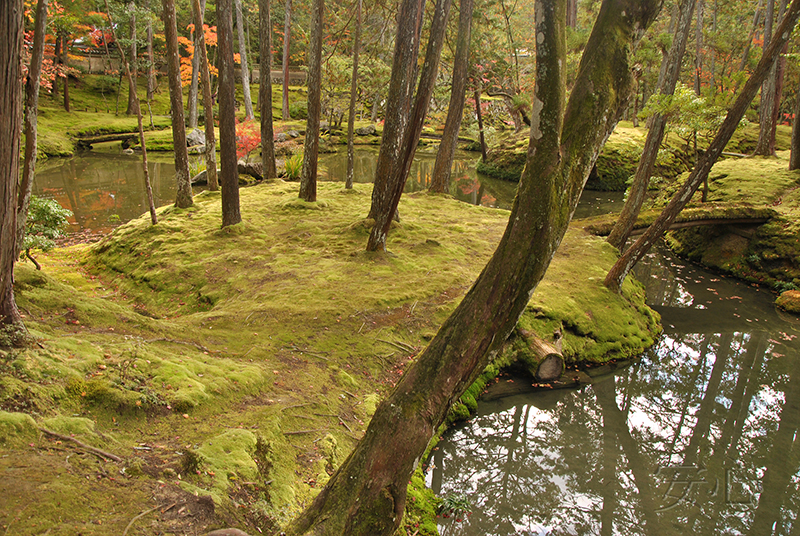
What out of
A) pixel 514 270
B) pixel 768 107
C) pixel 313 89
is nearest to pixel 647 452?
pixel 514 270

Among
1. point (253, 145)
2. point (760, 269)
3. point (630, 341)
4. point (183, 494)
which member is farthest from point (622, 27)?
point (253, 145)

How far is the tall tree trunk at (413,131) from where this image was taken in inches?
278

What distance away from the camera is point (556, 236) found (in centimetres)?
274

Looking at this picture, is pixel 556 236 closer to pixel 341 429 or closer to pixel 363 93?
pixel 341 429

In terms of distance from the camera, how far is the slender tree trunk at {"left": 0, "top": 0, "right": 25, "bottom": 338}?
9.27 ft

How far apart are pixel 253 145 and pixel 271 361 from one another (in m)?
17.1

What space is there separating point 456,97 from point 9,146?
38.1 ft

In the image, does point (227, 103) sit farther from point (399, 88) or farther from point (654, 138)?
point (654, 138)

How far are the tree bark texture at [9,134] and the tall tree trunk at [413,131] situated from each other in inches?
195

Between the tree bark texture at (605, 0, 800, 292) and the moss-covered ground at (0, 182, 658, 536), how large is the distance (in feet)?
2.09

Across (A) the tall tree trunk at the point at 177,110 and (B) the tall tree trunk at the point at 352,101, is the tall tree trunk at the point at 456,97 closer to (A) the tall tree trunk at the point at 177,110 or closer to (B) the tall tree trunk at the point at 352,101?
(B) the tall tree trunk at the point at 352,101

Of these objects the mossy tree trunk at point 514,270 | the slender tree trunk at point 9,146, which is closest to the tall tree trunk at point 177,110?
the slender tree trunk at point 9,146

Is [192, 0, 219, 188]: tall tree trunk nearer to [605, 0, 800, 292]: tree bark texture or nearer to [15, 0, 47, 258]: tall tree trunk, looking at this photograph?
[15, 0, 47, 258]: tall tree trunk

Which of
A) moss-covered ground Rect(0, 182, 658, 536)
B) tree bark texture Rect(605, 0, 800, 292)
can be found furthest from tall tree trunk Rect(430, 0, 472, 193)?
tree bark texture Rect(605, 0, 800, 292)
